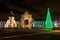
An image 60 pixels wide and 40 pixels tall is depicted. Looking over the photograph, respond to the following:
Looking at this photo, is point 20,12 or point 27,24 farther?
point 20,12

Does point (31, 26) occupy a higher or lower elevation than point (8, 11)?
lower

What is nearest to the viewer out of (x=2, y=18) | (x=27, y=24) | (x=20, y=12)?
(x=27, y=24)

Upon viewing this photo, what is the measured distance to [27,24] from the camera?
2098cm

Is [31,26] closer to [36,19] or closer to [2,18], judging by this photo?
[36,19]

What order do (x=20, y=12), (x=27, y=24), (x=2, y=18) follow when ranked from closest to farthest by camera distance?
(x=27, y=24) → (x=2, y=18) → (x=20, y=12)

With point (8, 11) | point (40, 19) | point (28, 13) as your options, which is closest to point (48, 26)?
point (40, 19)

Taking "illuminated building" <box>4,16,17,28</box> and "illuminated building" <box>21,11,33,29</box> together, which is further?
"illuminated building" <box>4,16,17,28</box>

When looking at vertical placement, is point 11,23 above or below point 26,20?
below

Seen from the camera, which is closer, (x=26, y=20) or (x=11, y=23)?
(x=11, y=23)

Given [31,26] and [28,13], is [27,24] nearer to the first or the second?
[31,26]

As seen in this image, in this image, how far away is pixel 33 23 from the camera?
73.8 ft

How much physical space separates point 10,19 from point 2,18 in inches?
38.7

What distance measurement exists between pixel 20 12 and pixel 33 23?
8.11ft

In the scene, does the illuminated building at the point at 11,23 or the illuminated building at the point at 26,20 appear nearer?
the illuminated building at the point at 26,20
